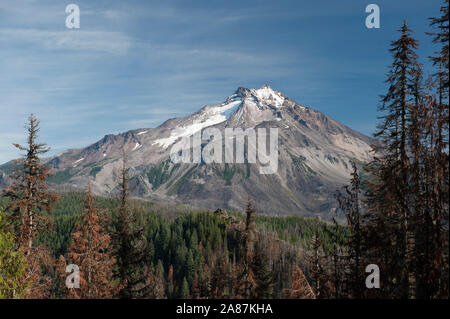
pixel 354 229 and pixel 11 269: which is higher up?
pixel 354 229

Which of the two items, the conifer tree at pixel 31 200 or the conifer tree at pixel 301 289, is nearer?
the conifer tree at pixel 301 289

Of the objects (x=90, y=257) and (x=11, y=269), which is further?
(x=90, y=257)

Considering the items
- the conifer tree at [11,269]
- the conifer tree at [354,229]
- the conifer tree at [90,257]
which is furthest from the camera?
the conifer tree at [90,257]

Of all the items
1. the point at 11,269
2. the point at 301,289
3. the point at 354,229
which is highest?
the point at 354,229

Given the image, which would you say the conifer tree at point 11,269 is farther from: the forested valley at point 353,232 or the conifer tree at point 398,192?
the conifer tree at point 398,192

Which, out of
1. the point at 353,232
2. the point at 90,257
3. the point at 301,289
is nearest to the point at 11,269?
the point at 90,257

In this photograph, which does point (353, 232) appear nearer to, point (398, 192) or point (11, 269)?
point (398, 192)

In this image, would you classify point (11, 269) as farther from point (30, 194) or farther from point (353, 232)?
point (353, 232)

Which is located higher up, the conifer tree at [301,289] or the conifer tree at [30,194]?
the conifer tree at [30,194]

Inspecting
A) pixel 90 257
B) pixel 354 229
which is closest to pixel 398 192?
pixel 354 229

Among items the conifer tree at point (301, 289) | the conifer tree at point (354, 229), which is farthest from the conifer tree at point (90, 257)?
the conifer tree at point (354, 229)

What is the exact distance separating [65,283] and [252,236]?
11802 mm

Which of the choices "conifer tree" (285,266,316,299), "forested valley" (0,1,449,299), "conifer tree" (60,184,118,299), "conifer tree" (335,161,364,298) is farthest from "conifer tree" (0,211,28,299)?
"conifer tree" (335,161,364,298)
